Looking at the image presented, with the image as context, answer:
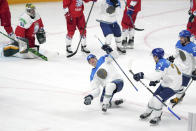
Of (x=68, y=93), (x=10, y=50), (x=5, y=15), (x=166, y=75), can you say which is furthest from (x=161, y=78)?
(x=5, y=15)

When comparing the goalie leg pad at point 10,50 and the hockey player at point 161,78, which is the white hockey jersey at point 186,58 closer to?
the hockey player at point 161,78

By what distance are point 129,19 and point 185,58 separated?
2.52m

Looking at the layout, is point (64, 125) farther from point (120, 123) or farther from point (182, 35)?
point (182, 35)

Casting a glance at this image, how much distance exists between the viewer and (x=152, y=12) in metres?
10.7

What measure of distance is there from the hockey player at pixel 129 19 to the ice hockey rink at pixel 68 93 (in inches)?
7.7

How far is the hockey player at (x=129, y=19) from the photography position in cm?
717

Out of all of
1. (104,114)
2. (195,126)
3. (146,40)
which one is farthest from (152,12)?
(195,126)

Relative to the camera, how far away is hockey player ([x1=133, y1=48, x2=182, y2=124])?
4.22 metres

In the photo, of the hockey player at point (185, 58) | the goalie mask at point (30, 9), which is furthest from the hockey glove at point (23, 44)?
the hockey player at point (185, 58)

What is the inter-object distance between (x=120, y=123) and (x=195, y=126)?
1.49 meters

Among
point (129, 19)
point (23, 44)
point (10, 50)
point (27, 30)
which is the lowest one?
point (10, 50)

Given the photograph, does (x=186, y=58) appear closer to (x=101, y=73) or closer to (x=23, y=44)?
(x=101, y=73)

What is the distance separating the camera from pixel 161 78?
4.34m

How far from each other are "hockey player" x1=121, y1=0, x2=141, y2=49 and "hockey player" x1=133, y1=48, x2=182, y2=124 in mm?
2936
